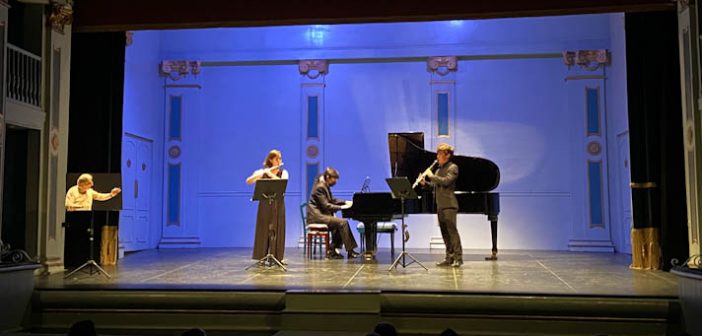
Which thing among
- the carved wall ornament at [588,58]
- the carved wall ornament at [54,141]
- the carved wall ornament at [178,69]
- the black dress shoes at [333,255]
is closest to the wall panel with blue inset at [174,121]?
the carved wall ornament at [178,69]

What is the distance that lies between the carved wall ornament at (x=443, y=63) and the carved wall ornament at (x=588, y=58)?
1.64m

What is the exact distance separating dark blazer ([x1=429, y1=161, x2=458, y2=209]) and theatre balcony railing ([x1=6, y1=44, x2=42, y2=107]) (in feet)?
13.3

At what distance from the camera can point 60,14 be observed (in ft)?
22.6

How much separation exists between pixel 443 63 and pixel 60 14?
5.59 m

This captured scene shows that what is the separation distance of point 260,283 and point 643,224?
4.11 m

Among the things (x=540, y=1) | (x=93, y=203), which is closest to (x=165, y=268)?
(x=93, y=203)

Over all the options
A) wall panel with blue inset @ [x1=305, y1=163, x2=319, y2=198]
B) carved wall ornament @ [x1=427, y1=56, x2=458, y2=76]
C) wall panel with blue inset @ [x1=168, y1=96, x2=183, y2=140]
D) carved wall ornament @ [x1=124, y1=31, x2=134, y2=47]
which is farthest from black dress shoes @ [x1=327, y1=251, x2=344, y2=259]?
carved wall ornament @ [x1=124, y1=31, x2=134, y2=47]

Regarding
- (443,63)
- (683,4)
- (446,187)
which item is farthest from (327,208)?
(683,4)

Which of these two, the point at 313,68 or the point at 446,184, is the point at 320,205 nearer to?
the point at 446,184

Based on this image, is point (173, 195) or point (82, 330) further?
point (173, 195)

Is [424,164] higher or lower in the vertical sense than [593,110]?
lower

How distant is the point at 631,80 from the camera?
7105mm

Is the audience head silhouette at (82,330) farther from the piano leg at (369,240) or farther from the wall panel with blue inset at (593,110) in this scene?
the wall panel with blue inset at (593,110)

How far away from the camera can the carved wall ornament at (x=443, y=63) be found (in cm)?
1034
